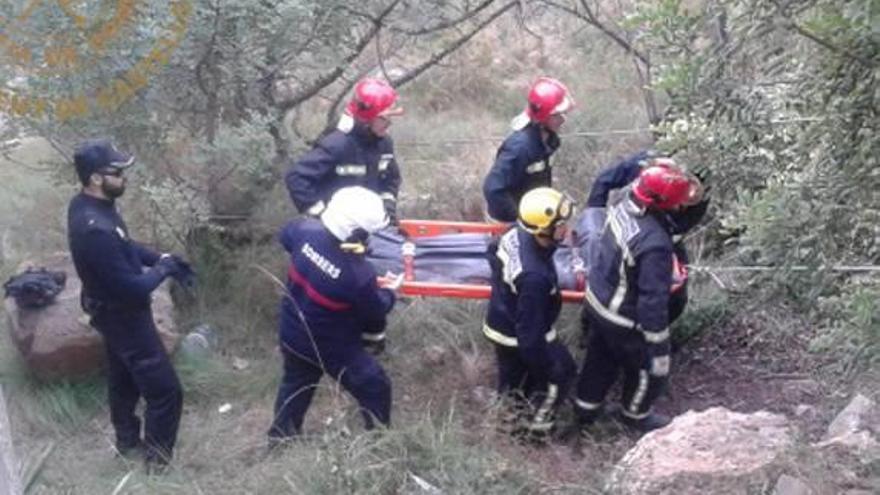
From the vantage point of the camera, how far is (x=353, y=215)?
5832 mm

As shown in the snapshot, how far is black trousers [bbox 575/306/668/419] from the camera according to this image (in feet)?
20.9

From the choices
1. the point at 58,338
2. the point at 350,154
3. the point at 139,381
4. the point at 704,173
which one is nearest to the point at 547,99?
the point at 350,154

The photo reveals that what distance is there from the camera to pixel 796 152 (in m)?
4.17

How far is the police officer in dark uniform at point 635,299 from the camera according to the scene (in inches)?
238

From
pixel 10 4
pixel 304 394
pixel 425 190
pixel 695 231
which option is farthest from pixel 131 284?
pixel 425 190

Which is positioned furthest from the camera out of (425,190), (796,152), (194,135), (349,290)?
(425,190)

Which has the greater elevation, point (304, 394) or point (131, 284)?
point (131, 284)

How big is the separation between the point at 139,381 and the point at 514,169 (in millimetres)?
2377

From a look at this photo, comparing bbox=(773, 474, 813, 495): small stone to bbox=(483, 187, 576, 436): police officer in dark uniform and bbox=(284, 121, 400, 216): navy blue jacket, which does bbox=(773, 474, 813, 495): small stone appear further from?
bbox=(284, 121, 400, 216): navy blue jacket

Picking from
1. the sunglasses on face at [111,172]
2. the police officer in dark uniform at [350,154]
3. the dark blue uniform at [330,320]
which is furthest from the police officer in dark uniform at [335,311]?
the police officer in dark uniform at [350,154]

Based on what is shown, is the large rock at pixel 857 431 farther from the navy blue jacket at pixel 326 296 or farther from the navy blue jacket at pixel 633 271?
the navy blue jacket at pixel 326 296

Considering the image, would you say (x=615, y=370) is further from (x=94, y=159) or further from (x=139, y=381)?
(x=94, y=159)

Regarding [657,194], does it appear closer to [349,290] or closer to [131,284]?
[349,290]

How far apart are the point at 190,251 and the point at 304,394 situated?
2.45 meters
